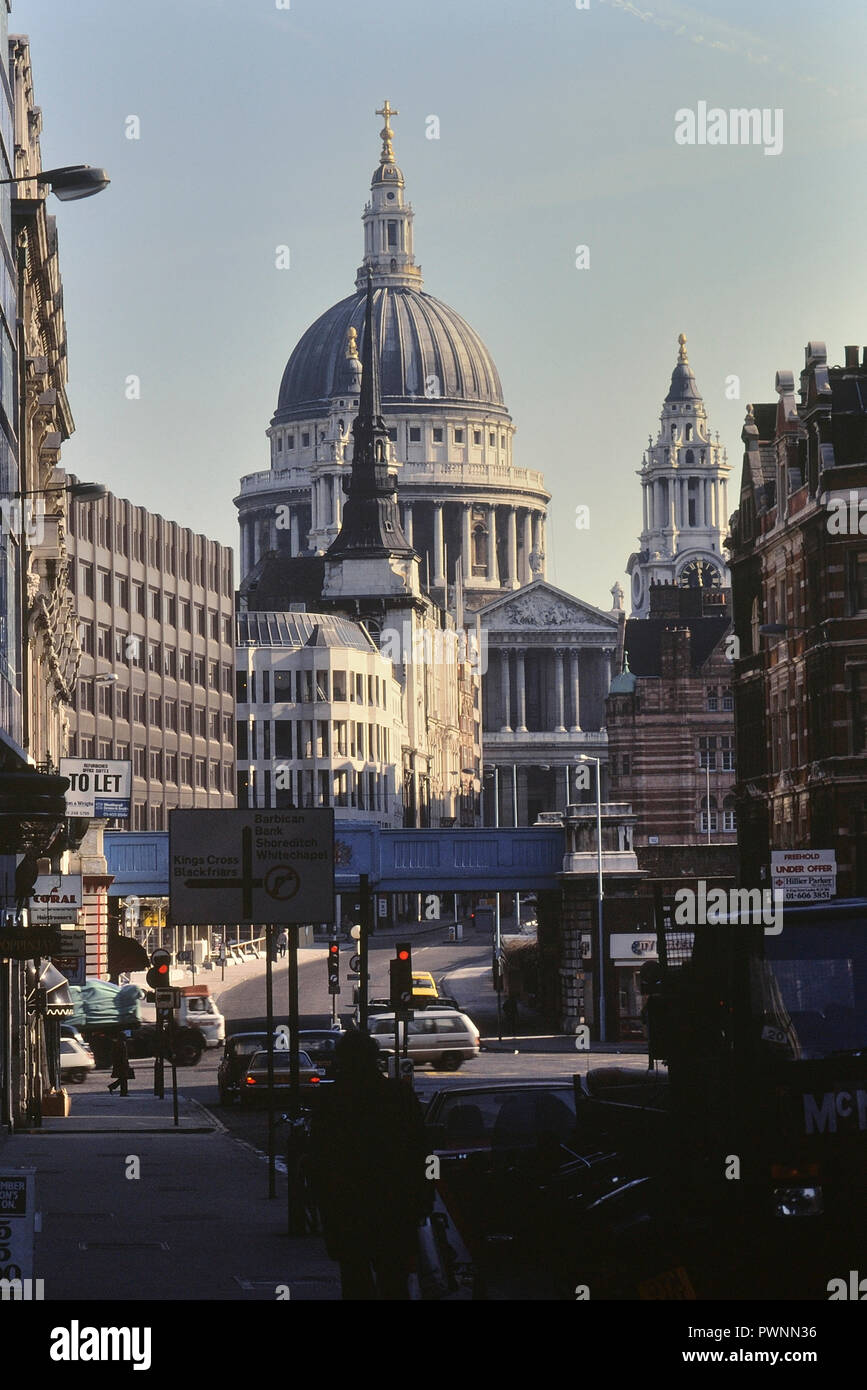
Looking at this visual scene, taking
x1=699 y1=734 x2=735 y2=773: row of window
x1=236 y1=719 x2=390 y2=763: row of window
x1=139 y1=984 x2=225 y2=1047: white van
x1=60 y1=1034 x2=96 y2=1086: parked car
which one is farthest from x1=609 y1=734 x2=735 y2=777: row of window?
x1=60 y1=1034 x2=96 y2=1086: parked car

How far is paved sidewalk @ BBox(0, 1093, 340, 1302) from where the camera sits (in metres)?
20.2

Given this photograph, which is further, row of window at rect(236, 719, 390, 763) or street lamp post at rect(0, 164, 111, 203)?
row of window at rect(236, 719, 390, 763)

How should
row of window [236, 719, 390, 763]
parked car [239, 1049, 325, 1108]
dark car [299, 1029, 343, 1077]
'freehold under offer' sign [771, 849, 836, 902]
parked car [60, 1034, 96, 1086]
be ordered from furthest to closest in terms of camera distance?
1. row of window [236, 719, 390, 763]
2. parked car [60, 1034, 96, 1086]
3. dark car [299, 1029, 343, 1077]
4. 'freehold under offer' sign [771, 849, 836, 902]
5. parked car [239, 1049, 325, 1108]

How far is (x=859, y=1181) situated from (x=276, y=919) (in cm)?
1248

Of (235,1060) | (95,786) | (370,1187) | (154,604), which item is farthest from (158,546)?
(370,1187)

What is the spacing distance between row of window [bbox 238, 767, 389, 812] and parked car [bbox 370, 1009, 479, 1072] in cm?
9311

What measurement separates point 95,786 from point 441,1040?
14492 mm

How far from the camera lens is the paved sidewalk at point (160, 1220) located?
66.4 ft

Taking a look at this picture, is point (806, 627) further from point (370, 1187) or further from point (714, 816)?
point (714, 816)

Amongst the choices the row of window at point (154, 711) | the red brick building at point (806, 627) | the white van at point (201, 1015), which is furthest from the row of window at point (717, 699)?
the red brick building at point (806, 627)

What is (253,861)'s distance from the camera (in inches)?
1081

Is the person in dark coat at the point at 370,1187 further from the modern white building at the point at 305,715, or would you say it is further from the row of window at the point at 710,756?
the modern white building at the point at 305,715

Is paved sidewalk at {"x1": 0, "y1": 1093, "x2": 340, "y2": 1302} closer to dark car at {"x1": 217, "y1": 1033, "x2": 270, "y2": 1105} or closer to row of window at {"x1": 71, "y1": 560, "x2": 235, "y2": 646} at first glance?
dark car at {"x1": 217, "y1": 1033, "x2": 270, "y2": 1105}

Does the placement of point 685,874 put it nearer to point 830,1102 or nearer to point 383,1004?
point 383,1004
